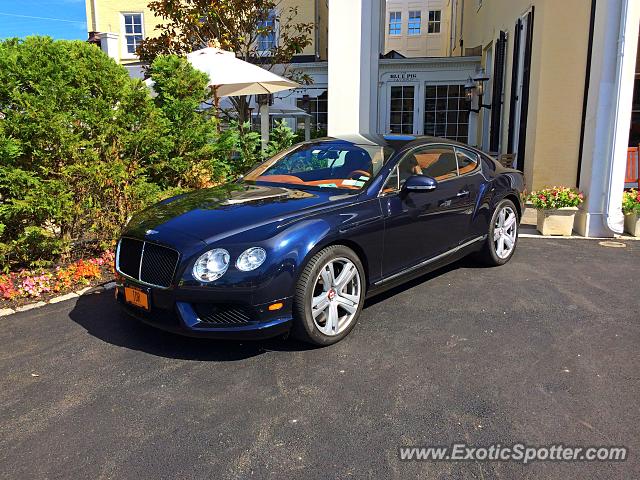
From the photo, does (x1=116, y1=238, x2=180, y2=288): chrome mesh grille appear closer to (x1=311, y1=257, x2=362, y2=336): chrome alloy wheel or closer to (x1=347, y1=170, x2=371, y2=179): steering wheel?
(x1=311, y1=257, x2=362, y2=336): chrome alloy wheel

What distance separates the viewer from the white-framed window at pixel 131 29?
67.2 feet

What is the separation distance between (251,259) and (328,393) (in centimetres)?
95

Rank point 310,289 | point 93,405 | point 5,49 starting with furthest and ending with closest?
point 5,49 < point 310,289 < point 93,405

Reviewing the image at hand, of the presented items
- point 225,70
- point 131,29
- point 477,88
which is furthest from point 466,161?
point 131,29

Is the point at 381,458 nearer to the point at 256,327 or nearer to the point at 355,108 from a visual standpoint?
the point at 256,327

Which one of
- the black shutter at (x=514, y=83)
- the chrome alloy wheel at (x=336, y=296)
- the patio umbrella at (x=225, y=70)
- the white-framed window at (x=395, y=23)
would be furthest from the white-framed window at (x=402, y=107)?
the chrome alloy wheel at (x=336, y=296)

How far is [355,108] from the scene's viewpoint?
30.1 ft

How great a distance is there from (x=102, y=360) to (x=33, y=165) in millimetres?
2458

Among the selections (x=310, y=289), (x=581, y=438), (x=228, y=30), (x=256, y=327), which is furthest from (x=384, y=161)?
(x=228, y=30)

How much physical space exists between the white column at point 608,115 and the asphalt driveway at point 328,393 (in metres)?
2.88

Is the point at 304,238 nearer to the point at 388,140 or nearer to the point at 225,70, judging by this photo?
the point at 388,140

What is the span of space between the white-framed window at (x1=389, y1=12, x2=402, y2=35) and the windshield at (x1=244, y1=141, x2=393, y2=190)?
25011 millimetres

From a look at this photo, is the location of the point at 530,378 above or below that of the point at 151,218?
below

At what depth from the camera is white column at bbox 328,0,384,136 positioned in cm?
900
